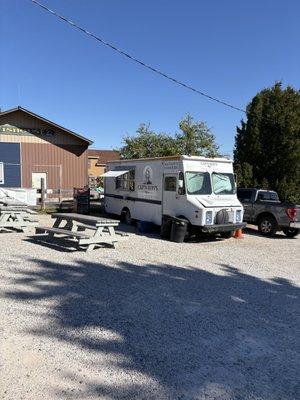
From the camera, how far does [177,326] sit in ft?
16.6

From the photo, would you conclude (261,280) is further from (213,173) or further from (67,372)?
(213,173)

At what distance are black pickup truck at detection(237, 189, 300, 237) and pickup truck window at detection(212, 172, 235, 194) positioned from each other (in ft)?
5.62

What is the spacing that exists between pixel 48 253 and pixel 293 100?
18.0 metres

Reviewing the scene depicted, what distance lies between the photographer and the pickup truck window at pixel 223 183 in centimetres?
1301

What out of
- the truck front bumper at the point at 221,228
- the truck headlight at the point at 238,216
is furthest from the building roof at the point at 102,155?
the truck front bumper at the point at 221,228

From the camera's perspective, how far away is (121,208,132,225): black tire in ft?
51.0

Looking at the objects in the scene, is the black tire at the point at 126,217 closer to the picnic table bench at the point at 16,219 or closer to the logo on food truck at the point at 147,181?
the logo on food truck at the point at 147,181

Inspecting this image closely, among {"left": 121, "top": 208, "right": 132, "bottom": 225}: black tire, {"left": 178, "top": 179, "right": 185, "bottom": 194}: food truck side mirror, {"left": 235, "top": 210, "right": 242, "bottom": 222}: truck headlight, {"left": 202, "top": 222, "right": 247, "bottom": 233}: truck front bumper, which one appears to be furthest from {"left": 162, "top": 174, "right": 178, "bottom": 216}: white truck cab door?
{"left": 121, "top": 208, "right": 132, "bottom": 225}: black tire

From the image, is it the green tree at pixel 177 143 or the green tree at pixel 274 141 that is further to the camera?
the green tree at pixel 177 143

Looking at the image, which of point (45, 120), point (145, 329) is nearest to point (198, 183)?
point (145, 329)

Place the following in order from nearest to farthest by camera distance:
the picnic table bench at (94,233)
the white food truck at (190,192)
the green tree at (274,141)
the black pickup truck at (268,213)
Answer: the picnic table bench at (94,233) < the white food truck at (190,192) < the black pickup truck at (268,213) < the green tree at (274,141)

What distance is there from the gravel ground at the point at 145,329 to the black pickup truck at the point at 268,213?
501 cm

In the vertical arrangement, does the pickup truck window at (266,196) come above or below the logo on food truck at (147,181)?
below

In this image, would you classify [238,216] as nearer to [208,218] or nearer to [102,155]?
[208,218]
